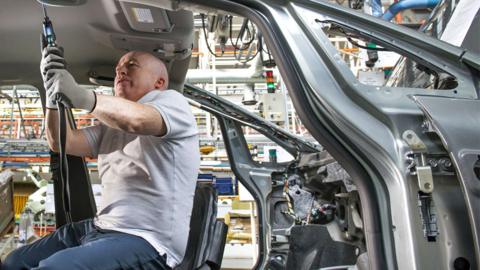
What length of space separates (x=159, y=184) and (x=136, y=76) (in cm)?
67

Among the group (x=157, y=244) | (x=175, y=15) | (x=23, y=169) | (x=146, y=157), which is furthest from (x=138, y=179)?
(x=23, y=169)

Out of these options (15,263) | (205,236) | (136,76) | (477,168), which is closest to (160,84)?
(136,76)

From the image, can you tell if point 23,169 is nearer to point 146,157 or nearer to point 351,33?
point 146,157

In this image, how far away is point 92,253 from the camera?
1.59m

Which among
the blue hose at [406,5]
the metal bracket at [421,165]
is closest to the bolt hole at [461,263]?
the metal bracket at [421,165]

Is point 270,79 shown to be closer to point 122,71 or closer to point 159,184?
point 122,71

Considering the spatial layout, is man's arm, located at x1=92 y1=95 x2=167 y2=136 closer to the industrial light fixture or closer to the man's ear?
the man's ear

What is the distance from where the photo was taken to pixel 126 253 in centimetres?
165

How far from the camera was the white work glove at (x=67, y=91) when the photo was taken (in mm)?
1502

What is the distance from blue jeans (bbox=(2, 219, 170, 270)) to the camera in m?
1.55

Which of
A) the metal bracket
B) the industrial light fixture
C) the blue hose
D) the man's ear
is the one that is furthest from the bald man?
the industrial light fixture

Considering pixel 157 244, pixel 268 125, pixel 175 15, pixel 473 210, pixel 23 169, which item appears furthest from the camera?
pixel 23 169

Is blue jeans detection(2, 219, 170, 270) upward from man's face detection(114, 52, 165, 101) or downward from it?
downward

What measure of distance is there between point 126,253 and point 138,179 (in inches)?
14.9
